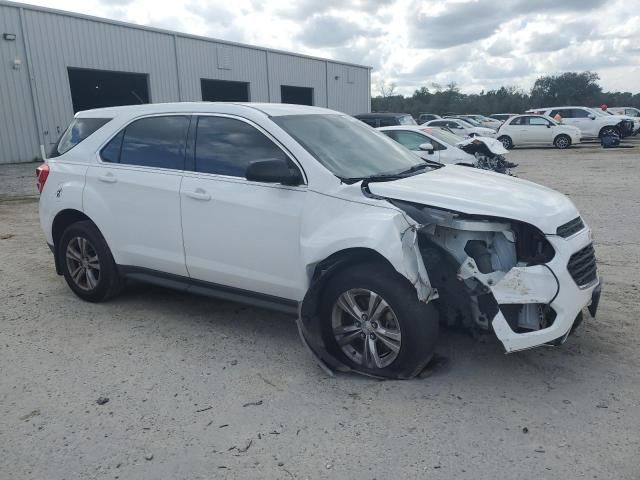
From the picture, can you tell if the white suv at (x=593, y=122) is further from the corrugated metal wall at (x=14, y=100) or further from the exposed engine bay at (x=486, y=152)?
the corrugated metal wall at (x=14, y=100)

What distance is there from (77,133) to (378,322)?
3.57m

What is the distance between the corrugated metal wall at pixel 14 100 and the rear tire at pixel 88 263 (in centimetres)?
1715

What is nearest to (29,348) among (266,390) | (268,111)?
(266,390)

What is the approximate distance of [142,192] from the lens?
466 cm

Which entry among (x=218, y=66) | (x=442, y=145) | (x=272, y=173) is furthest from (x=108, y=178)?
(x=218, y=66)

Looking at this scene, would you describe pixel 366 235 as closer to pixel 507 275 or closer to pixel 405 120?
pixel 507 275

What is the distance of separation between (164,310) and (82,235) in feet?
3.38

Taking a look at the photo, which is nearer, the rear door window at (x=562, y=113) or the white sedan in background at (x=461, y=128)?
the white sedan in background at (x=461, y=128)

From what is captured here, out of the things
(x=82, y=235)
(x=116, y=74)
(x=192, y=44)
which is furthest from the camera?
(x=192, y=44)

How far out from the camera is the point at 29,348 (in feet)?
14.2

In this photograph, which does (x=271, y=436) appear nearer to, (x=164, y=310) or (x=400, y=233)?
(x=400, y=233)

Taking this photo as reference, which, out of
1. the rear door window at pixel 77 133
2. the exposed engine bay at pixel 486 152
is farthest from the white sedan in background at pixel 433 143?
the rear door window at pixel 77 133

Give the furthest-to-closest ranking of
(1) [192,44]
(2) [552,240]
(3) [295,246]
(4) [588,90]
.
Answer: (4) [588,90] < (1) [192,44] < (3) [295,246] < (2) [552,240]

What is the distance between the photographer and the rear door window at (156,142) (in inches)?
181
